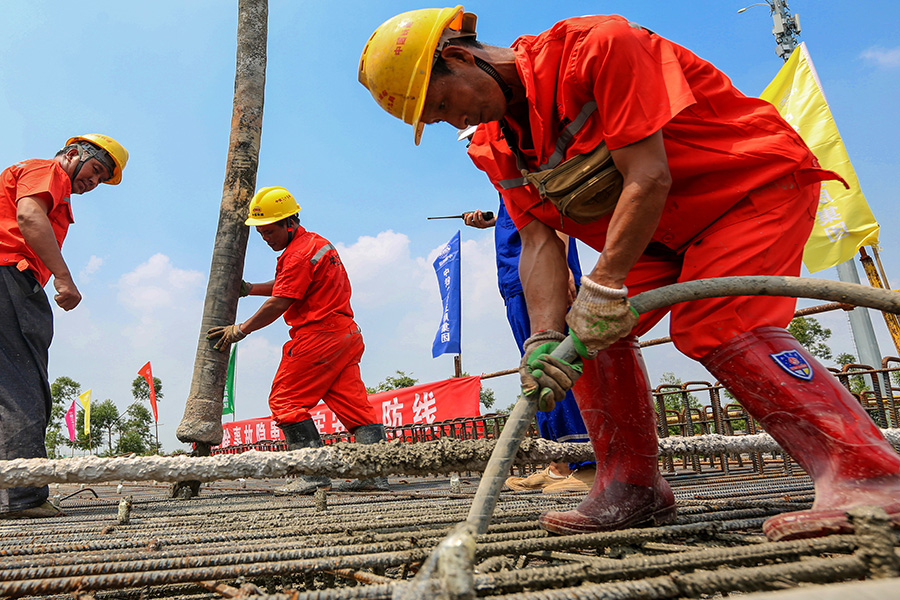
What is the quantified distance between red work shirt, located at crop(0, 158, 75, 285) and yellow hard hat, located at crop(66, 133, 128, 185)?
275 millimetres

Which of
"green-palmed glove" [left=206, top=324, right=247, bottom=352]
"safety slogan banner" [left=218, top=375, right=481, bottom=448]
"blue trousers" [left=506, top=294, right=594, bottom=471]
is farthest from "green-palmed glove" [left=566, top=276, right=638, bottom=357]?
"safety slogan banner" [left=218, top=375, right=481, bottom=448]

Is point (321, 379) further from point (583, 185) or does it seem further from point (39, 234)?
point (583, 185)

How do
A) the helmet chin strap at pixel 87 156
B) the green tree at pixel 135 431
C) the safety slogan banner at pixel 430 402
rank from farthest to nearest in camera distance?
the green tree at pixel 135 431
the safety slogan banner at pixel 430 402
the helmet chin strap at pixel 87 156

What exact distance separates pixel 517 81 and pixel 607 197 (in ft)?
1.49

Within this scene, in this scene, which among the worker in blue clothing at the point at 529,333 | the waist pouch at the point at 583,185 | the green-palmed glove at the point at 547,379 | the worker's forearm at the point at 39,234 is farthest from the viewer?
the worker in blue clothing at the point at 529,333

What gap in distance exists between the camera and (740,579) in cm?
84

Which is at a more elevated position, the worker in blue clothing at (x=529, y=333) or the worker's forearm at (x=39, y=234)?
the worker's forearm at (x=39, y=234)

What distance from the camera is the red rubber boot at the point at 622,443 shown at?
170 centimetres

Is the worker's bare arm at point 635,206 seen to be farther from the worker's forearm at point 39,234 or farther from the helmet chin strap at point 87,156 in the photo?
the helmet chin strap at point 87,156

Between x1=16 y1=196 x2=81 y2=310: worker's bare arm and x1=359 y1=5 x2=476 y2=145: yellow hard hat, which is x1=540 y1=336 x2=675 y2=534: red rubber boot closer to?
x1=359 y1=5 x2=476 y2=145: yellow hard hat

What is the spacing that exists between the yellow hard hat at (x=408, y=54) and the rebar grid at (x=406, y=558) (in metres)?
1.23

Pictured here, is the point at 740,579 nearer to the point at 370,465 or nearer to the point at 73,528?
the point at 370,465

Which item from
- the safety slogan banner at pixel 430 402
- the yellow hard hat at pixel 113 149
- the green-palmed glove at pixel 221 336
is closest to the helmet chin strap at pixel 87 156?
the yellow hard hat at pixel 113 149

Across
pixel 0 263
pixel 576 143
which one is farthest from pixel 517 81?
pixel 0 263
